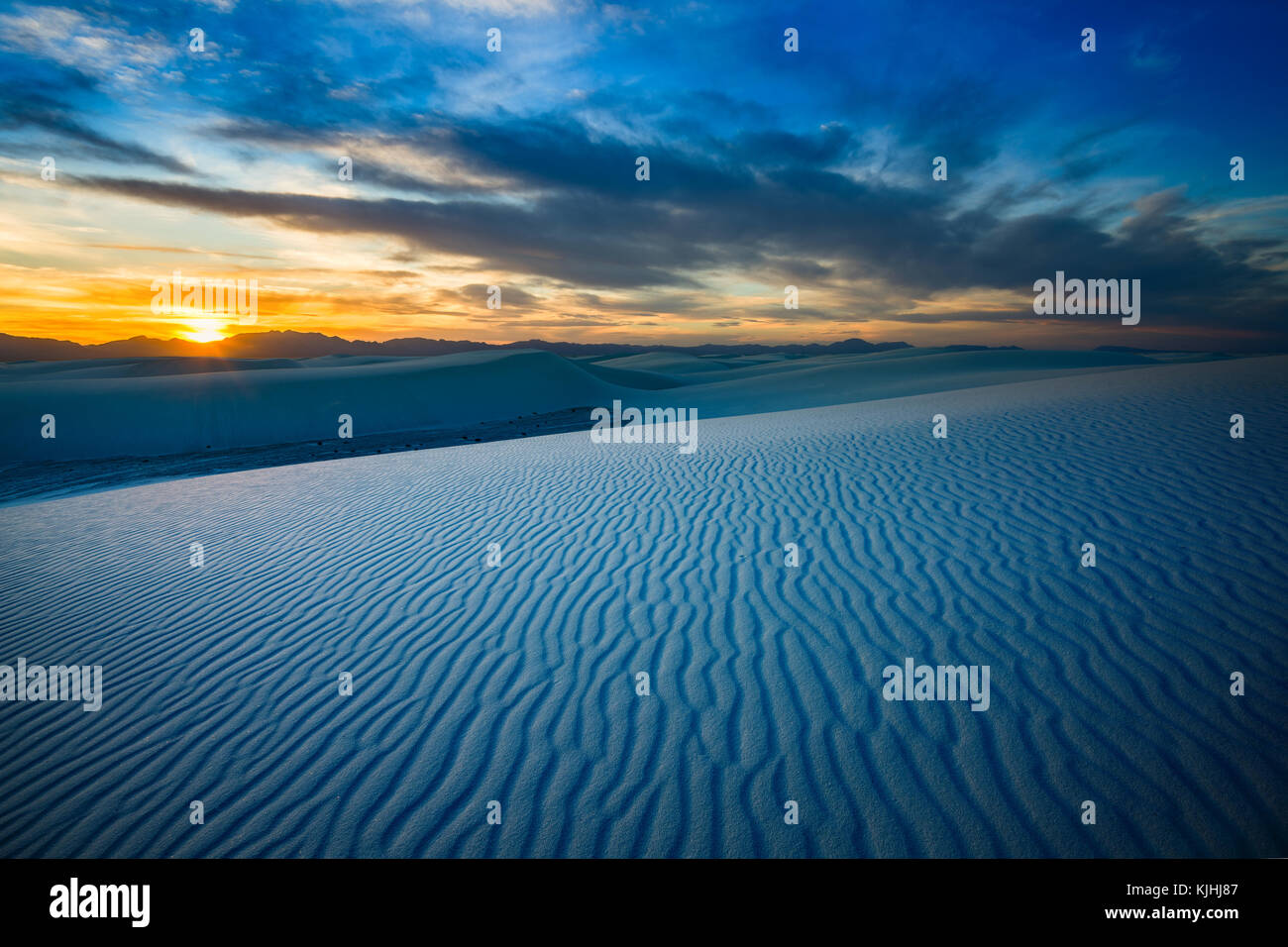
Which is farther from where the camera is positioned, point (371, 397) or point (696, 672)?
point (371, 397)

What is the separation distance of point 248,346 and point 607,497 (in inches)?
7064

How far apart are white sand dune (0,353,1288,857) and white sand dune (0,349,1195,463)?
22.2 metres

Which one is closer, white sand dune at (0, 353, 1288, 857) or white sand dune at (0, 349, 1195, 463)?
white sand dune at (0, 353, 1288, 857)

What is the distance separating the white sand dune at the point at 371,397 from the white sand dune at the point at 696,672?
22226 mm

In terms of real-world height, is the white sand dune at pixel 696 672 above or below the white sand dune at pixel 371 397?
below

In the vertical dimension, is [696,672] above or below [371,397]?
below

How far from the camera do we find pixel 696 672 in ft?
13.5

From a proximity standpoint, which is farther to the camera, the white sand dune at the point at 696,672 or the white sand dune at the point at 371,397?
the white sand dune at the point at 371,397

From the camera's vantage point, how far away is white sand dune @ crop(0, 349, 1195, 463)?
83.3 feet

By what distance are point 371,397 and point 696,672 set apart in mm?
33962

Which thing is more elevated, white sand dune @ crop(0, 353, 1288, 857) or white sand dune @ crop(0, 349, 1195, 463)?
white sand dune @ crop(0, 349, 1195, 463)

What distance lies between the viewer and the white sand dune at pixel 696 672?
9.57 feet

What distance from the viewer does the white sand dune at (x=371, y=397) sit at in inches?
1000
